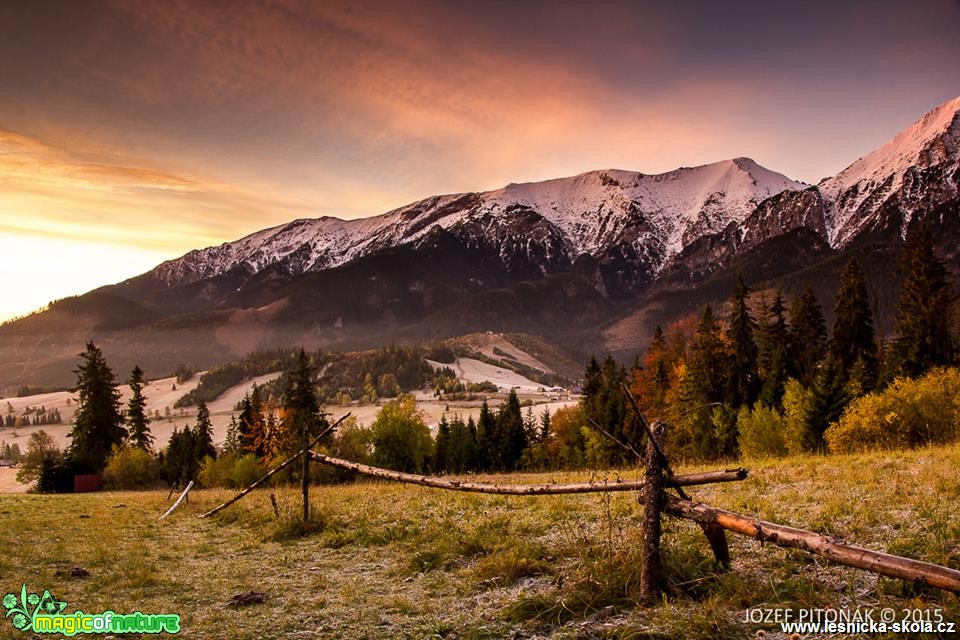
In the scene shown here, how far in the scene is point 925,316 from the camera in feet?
163

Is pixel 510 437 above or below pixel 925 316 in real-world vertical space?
below

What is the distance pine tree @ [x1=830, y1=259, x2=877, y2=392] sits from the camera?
182ft

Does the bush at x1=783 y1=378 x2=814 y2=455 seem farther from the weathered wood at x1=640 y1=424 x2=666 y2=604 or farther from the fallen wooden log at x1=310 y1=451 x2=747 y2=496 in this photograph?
the weathered wood at x1=640 y1=424 x2=666 y2=604

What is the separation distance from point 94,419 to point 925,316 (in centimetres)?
8450

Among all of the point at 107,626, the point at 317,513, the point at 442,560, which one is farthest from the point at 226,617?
the point at 317,513

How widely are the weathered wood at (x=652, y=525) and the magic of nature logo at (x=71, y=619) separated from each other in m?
6.31

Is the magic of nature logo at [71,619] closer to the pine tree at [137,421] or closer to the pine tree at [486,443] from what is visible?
the pine tree at [486,443]

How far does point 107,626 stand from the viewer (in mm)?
7676

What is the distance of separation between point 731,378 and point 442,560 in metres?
55.8

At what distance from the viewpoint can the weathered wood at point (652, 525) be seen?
732 centimetres

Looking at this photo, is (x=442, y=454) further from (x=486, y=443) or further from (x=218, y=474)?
(x=218, y=474)

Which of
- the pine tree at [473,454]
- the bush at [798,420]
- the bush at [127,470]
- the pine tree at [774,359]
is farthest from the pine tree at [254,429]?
the pine tree at [774,359]

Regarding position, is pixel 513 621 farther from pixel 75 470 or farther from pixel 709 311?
pixel 75 470

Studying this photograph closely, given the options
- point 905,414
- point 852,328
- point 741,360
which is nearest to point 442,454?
point 741,360
